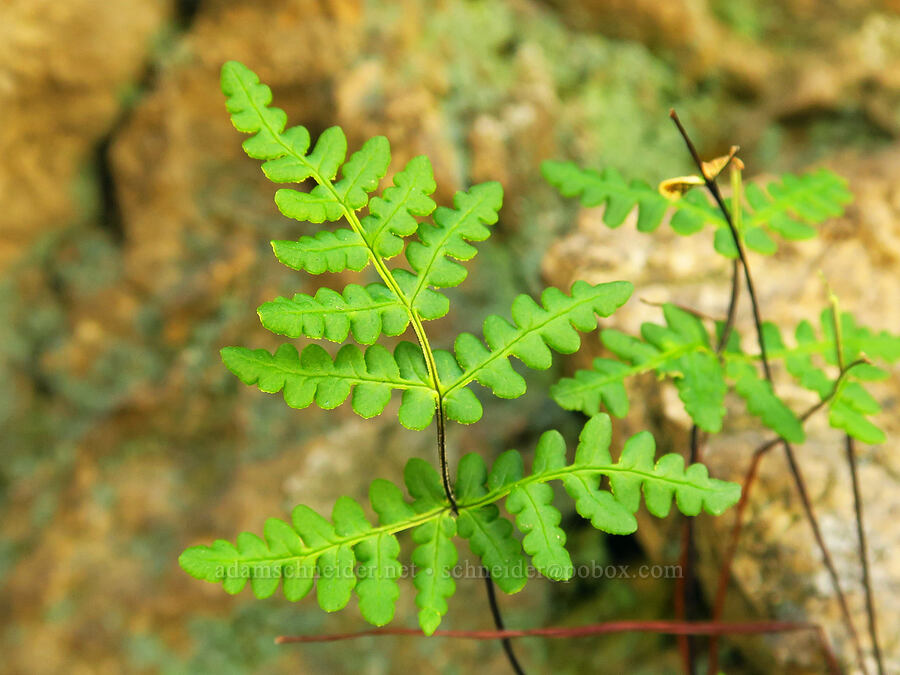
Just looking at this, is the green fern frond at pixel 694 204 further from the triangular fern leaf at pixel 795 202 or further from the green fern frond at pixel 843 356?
the green fern frond at pixel 843 356

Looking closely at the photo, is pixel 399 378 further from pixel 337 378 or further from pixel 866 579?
pixel 866 579

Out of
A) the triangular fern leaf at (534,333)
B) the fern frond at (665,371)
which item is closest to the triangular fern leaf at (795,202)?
the fern frond at (665,371)

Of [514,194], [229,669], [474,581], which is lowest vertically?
[229,669]

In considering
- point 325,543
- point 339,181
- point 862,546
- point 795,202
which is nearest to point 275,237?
point 339,181

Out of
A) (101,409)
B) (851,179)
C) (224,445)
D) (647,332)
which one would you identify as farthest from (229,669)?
(851,179)

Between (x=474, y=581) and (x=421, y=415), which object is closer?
(x=421, y=415)

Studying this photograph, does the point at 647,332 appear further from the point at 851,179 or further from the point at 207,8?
the point at 207,8
